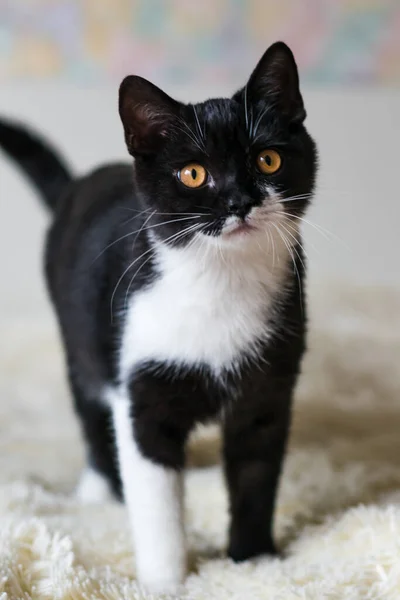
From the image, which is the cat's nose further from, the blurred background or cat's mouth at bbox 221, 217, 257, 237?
the blurred background

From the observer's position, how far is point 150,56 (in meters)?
1.86

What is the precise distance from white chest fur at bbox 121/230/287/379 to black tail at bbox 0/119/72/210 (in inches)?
19.4

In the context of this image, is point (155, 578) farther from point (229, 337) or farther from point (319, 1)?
point (319, 1)

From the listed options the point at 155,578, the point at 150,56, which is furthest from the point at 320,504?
the point at 150,56

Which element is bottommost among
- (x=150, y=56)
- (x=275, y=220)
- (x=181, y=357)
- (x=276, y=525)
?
(x=276, y=525)

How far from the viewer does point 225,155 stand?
778 mm

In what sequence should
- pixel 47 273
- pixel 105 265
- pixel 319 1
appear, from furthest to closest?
pixel 319 1
pixel 47 273
pixel 105 265

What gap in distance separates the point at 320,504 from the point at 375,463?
17 centimetres

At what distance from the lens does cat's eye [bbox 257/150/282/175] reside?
2.60 ft

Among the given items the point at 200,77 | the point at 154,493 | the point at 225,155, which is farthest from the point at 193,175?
the point at 200,77

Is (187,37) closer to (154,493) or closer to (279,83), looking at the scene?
(279,83)

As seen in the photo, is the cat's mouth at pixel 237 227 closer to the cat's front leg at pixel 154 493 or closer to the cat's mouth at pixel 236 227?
the cat's mouth at pixel 236 227

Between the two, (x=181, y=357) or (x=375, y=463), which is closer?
(x=181, y=357)

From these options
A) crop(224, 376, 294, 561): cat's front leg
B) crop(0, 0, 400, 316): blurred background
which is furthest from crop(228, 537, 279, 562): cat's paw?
crop(0, 0, 400, 316): blurred background
